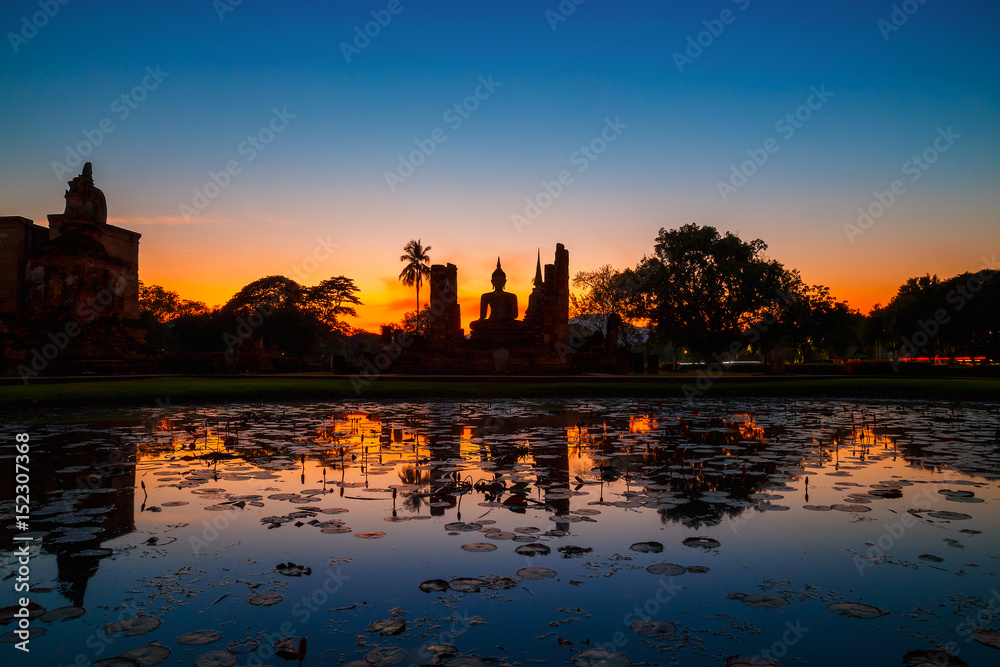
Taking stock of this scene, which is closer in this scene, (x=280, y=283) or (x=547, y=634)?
(x=547, y=634)

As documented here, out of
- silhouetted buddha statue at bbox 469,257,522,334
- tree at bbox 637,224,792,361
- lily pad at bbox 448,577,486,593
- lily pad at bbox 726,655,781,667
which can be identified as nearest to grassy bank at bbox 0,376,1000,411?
silhouetted buddha statue at bbox 469,257,522,334

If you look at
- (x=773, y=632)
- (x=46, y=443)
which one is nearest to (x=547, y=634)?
(x=773, y=632)

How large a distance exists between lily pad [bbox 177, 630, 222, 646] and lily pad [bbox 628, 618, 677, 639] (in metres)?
1.93

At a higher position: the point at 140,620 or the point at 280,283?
the point at 280,283

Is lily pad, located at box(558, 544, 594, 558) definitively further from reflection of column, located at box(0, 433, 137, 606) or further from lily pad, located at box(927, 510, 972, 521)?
lily pad, located at box(927, 510, 972, 521)

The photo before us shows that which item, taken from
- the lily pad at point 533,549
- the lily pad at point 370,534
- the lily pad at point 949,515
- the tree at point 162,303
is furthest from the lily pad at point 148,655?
the tree at point 162,303

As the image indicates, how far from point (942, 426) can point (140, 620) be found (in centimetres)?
1323

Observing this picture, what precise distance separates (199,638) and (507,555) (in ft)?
6.02

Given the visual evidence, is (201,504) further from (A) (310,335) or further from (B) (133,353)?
(A) (310,335)

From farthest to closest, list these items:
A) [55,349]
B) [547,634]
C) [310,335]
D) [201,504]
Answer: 1. [310,335]
2. [55,349]
3. [201,504]
4. [547,634]

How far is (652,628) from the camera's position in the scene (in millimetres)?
2916

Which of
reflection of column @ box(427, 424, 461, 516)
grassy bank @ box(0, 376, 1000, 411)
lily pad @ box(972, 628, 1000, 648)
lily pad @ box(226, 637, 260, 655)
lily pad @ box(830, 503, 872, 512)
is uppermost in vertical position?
grassy bank @ box(0, 376, 1000, 411)

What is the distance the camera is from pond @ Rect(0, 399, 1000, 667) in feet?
9.14

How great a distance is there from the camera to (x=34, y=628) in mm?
2896
